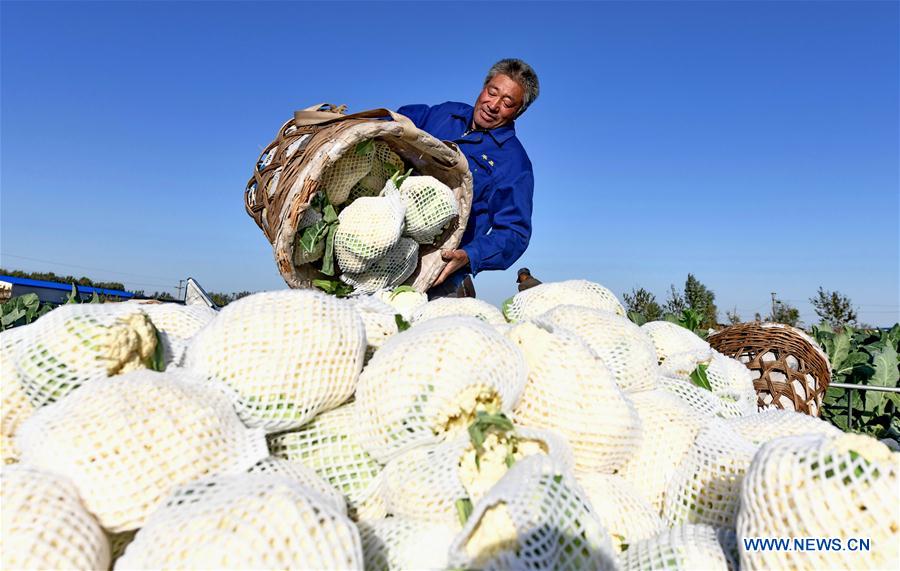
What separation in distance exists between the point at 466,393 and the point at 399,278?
2649mm

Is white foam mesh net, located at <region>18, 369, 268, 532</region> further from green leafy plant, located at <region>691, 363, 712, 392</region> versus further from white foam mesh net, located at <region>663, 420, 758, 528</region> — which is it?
green leafy plant, located at <region>691, 363, 712, 392</region>

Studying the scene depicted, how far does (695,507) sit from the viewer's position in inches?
69.6

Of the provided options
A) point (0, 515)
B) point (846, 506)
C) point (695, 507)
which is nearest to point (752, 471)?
point (846, 506)

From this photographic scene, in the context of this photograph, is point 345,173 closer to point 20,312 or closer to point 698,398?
point 698,398

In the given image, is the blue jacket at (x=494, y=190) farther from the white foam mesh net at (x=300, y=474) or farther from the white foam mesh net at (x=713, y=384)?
the white foam mesh net at (x=300, y=474)

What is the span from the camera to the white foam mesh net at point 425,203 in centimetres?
407

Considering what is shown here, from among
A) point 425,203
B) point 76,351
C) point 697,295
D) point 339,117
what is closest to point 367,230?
point 425,203

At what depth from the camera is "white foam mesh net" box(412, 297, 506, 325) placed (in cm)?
243

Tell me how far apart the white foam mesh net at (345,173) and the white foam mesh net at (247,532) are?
2.64m

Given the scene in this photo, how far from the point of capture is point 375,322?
86.8 inches

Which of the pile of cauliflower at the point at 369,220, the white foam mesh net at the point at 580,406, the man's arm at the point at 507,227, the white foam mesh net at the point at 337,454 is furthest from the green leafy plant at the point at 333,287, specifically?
the white foam mesh net at the point at 580,406

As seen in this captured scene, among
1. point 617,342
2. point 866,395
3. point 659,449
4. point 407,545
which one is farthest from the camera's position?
point 866,395

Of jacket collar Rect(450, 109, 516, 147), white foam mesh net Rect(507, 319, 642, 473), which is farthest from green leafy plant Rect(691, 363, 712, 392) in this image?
jacket collar Rect(450, 109, 516, 147)

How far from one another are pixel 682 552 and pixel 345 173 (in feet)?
9.75
